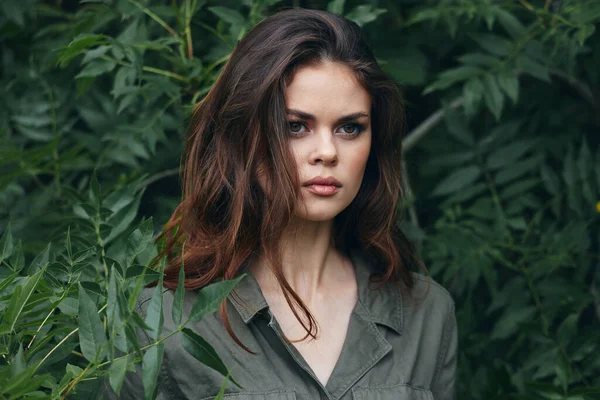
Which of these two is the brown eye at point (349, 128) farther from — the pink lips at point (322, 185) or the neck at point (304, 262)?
the neck at point (304, 262)

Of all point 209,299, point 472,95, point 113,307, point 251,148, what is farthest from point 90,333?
point 472,95

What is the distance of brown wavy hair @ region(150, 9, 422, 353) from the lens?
5.85ft

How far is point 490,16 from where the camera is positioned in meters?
2.24

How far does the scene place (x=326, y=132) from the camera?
179cm

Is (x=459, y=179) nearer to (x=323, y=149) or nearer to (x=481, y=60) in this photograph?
(x=481, y=60)

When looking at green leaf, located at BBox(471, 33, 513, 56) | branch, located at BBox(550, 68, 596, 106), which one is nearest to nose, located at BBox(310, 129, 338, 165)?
green leaf, located at BBox(471, 33, 513, 56)

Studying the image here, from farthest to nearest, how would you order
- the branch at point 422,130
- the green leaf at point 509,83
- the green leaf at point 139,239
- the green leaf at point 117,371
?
the branch at point 422,130 < the green leaf at point 509,83 < the green leaf at point 139,239 < the green leaf at point 117,371

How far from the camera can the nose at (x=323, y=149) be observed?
1.78m

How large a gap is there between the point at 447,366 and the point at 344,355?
326 mm

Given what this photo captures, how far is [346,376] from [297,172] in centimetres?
43

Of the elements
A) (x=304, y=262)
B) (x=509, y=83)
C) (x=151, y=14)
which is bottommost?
(x=304, y=262)

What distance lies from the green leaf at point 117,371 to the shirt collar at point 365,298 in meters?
0.56

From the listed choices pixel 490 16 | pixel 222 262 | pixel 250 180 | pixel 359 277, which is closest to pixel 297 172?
pixel 250 180

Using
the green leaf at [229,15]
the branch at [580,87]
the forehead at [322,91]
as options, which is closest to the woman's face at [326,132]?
the forehead at [322,91]
